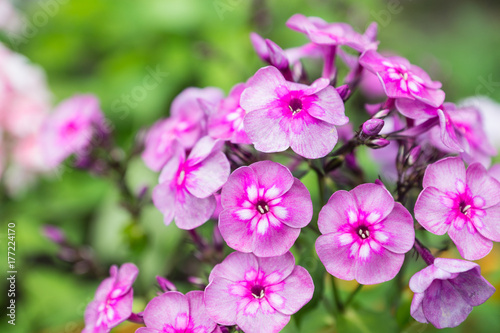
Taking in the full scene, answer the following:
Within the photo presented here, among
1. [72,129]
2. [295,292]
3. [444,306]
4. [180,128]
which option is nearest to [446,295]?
[444,306]

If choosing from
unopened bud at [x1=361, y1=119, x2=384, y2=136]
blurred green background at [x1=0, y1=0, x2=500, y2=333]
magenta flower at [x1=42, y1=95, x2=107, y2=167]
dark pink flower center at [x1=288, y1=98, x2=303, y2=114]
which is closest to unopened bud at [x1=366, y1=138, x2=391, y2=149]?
unopened bud at [x1=361, y1=119, x2=384, y2=136]

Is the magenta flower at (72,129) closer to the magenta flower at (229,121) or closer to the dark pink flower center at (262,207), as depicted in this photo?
the magenta flower at (229,121)

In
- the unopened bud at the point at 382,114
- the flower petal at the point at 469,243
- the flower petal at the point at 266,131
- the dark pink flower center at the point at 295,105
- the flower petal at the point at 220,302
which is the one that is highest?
the dark pink flower center at the point at 295,105

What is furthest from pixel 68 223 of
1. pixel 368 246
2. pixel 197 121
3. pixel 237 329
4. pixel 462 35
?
pixel 462 35

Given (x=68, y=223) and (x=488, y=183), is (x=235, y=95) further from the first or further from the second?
(x=68, y=223)

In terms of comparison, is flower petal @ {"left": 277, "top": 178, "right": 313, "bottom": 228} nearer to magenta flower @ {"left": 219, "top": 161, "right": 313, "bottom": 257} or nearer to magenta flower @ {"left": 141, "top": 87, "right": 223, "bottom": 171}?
magenta flower @ {"left": 219, "top": 161, "right": 313, "bottom": 257}

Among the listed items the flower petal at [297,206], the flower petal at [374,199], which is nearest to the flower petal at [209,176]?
the flower petal at [297,206]
